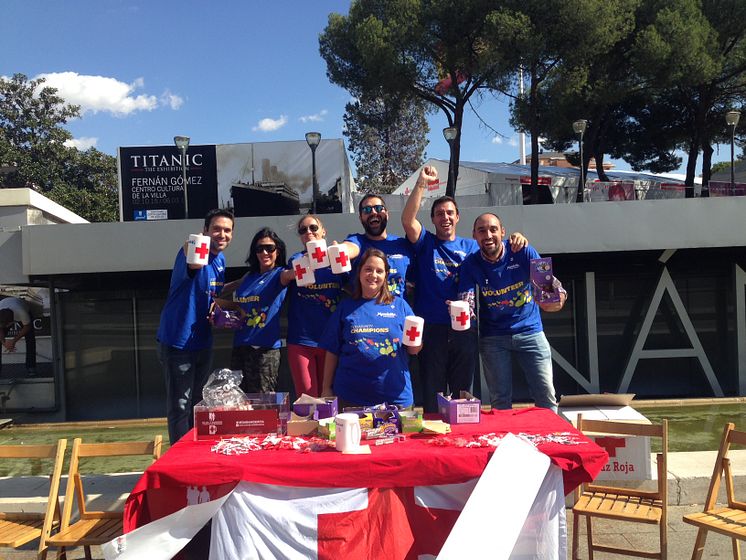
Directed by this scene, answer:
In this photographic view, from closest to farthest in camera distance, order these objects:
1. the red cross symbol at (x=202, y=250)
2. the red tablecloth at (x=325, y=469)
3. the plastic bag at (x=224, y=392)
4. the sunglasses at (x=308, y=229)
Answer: the red tablecloth at (x=325, y=469), the plastic bag at (x=224, y=392), the red cross symbol at (x=202, y=250), the sunglasses at (x=308, y=229)

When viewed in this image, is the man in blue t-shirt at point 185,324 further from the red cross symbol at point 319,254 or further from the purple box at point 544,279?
the purple box at point 544,279

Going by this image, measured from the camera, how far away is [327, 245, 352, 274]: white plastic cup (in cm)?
345

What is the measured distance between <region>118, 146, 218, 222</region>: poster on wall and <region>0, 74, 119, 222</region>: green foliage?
49.6 ft

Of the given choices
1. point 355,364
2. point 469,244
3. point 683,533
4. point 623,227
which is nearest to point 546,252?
point 623,227

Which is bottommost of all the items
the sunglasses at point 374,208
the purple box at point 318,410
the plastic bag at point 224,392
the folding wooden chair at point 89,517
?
the folding wooden chair at point 89,517

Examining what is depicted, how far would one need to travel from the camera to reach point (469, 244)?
13.2 ft

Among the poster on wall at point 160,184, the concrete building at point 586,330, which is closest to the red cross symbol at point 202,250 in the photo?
the concrete building at point 586,330

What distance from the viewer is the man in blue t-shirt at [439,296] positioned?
3850 millimetres

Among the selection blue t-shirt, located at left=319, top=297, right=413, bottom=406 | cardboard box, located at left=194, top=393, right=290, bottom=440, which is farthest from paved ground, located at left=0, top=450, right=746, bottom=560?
blue t-shirt, located at left=319, top=297, right=413, bottom=406

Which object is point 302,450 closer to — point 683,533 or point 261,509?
point 261,509

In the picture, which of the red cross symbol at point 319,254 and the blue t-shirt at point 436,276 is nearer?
the red cross symbol at point 319,254

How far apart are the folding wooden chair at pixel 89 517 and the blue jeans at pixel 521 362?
205 centimetres

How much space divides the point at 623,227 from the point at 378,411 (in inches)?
240

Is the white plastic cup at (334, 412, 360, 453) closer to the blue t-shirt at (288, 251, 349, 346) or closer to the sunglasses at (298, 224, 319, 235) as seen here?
the blue t-shirt at (288, 251, 349, 346)
